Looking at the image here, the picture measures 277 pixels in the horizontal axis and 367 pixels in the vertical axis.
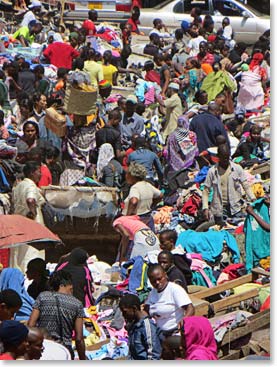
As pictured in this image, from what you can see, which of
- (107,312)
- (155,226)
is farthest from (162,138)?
(107,312)

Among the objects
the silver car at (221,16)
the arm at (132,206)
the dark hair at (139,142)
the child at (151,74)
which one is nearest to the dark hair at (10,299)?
the arm at (132,206)

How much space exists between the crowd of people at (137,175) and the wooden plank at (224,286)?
0.87 ft

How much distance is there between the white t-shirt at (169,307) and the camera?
8891 millimetres

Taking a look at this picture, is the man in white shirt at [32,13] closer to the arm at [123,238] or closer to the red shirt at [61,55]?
the red shirt at [61,55]

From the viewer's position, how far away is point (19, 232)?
33.1ft

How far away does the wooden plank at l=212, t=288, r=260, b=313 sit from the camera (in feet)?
32.8

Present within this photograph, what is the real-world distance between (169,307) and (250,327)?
94 centimetres

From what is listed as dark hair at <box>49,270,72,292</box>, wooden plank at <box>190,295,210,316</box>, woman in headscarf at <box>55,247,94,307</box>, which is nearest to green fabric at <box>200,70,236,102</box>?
woman in headscarf at <box>55,247,94,307</box>

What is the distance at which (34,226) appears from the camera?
1026cm

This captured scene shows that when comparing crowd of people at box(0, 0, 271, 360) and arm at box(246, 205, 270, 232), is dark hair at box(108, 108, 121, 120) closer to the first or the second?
crowd of people at box(0, 0, 271, 360)

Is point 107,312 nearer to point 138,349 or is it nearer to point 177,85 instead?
point 138,349

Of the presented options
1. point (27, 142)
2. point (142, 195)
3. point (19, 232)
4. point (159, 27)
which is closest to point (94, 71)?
point (27, 142)

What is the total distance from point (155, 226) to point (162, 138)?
8.62 ft

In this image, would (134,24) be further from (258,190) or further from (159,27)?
(258,190)
